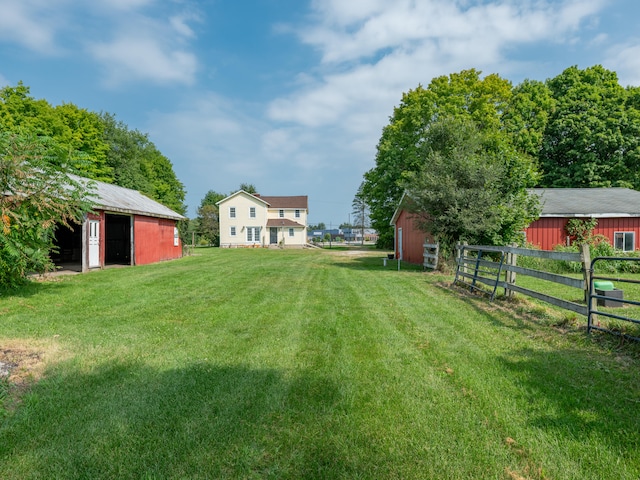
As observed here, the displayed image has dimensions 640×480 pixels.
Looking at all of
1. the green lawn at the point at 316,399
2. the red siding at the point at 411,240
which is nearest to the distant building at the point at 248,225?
the red siding at the point at 411,240

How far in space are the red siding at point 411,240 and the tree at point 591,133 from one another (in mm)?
19891

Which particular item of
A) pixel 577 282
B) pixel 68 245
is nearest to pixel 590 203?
pixel 577 282

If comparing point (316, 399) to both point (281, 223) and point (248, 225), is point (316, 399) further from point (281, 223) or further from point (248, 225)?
point (281, 223)

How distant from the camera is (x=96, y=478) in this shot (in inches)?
94.1

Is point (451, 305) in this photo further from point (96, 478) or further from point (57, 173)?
point (57, 173)

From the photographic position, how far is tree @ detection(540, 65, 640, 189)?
30.2 metres

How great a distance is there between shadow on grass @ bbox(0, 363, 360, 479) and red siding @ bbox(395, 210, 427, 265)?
14.7 m

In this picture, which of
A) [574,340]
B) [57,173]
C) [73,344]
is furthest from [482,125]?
[73,344]

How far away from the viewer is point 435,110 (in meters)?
27.1

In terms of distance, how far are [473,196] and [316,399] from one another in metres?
12.3

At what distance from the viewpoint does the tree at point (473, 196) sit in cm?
1366

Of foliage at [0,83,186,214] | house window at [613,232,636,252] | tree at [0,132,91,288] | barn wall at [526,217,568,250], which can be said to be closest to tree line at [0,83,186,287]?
tree at [0,132,91,288]

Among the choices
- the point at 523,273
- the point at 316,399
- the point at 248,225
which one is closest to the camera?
the point at 316,399

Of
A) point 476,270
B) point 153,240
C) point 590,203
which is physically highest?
point 590,203
